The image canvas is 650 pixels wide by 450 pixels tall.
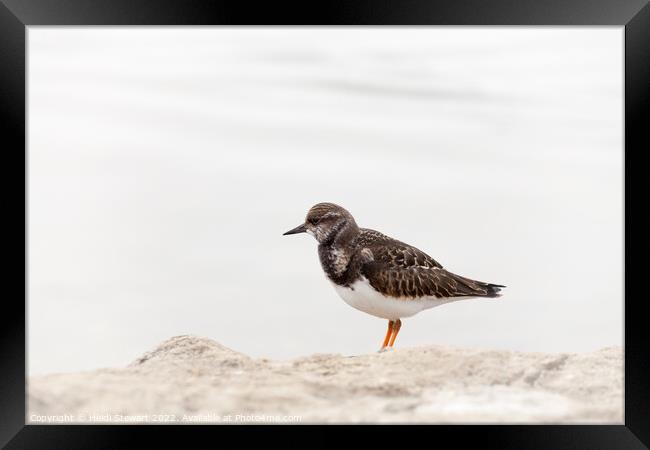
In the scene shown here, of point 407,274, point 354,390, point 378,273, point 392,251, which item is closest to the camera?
point 354,390

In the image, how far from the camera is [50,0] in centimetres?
584

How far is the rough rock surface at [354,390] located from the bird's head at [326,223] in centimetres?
120

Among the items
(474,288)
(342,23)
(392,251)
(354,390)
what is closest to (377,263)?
(392,251)

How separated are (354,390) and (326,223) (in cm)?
193

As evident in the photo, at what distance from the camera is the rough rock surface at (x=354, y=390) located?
5512 mm

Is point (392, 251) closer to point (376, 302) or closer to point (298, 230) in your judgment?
point (376, 302)

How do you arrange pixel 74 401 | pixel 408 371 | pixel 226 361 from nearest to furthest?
1. pixel 74 401
2. pixel 408 371
3. pixel 226 361

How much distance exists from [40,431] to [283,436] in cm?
176

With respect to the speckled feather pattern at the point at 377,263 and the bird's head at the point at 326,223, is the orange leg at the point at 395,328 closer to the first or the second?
the speckled feather pattern at the point at 377,263

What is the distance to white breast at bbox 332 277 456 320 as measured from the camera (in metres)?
7.09

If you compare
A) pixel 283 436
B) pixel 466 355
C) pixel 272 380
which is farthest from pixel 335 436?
pixel 466 355

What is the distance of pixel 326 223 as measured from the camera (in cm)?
729

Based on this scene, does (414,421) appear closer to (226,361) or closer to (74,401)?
(226,361)

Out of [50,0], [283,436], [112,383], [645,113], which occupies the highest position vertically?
[50,0]
